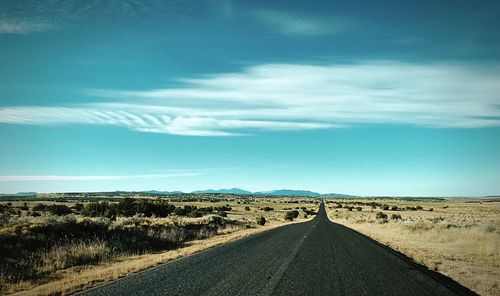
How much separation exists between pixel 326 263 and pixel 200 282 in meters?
5.87

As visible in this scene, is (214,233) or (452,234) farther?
(214,233)

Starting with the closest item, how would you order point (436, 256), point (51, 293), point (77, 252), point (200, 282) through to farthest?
point (51, 293) → point (200, 282) → point (77, 252) → point (436, 256)

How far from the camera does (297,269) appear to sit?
44.3 ft

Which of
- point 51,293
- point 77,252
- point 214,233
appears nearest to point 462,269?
point 51,293

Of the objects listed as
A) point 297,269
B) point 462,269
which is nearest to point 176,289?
point 297,269

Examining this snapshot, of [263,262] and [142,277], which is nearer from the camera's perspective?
[142,277]

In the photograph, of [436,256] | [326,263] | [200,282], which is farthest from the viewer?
[436,256]

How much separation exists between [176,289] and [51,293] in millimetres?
3101

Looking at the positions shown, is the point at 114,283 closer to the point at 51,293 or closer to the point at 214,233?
the point at 51,293

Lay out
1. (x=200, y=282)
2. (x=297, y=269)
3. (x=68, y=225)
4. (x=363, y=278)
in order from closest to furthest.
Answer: (x=200, y=282) → (x=363, y=278) → (x=297, y=269) → (x=68, y=225)

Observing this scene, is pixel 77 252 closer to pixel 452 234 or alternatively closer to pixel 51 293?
pixel 51 293

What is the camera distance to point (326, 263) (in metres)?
15.0

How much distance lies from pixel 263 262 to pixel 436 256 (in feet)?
30.8

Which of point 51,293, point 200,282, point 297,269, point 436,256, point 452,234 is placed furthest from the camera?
point 452,234
